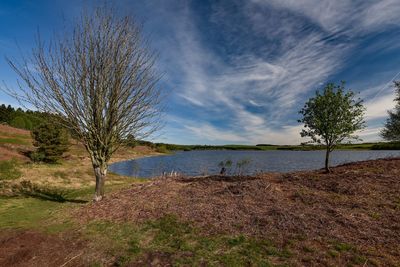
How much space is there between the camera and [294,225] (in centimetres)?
829

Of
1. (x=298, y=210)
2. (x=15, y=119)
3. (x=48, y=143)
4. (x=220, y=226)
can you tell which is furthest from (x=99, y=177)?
(x=15, y=119)

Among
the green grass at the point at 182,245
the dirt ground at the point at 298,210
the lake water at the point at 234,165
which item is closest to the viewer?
the green grass at the point at 182,245

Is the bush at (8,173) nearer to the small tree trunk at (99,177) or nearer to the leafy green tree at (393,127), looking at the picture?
the small tree trunk at (99,177)

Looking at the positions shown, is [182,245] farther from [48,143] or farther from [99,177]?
[48,143]

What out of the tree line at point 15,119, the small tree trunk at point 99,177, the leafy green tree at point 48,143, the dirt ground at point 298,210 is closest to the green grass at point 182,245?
the dirt ground at point 298,210

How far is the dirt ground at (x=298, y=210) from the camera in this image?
22.8 ft

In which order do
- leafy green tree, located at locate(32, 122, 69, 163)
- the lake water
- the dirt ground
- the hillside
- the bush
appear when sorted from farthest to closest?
the lake water
leafy green tree, located at locate(32, 122, 69, 163)
the bush
the dirt ground
the hillside

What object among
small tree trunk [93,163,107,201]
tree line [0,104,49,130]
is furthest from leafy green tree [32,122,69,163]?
tree line [0,104,49,130]

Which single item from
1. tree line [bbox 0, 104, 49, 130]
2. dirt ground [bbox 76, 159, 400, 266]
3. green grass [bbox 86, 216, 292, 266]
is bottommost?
green grass [bbox 86, 216, 292, 266]

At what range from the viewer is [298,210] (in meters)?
9.59

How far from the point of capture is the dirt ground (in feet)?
22.8

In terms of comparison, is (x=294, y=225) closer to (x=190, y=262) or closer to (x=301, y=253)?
(x=301, y=253)

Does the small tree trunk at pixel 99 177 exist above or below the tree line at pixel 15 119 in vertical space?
below

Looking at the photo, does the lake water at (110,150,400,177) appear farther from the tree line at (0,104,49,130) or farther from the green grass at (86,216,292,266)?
the tree line at (0,104,49,130)
